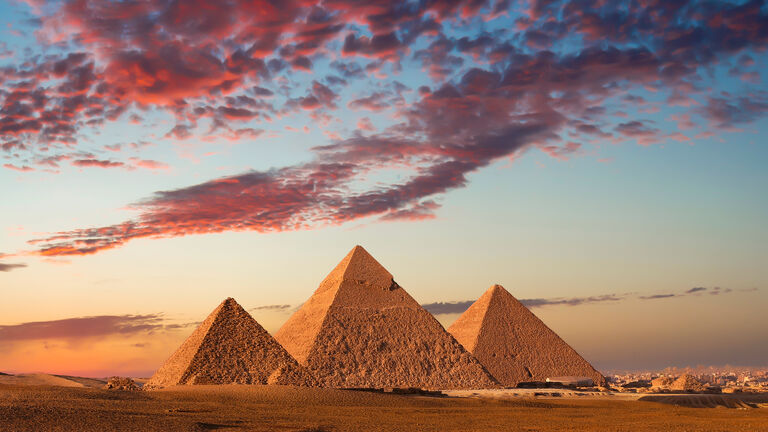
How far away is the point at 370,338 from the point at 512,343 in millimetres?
18746

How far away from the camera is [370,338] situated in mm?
60562

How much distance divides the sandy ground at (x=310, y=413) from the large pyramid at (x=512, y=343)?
25468 mm

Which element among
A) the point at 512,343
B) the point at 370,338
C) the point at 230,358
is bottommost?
the point at 230,358

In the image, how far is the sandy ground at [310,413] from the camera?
2472cm

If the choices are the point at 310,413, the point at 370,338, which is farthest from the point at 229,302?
the point at 310,413

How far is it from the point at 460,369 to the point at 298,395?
995 inches

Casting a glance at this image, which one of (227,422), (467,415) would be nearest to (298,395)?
(467,415)

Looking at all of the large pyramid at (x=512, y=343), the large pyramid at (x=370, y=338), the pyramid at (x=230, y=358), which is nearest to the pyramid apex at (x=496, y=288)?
the large pyramid at (x=512, y=343)

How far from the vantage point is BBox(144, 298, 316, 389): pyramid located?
4659cm

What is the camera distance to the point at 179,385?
4484 centimetres

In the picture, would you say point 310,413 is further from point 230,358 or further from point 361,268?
point 361,268

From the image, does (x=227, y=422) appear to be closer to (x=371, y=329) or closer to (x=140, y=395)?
(x=140, y=395)

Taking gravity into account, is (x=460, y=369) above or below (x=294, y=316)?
below

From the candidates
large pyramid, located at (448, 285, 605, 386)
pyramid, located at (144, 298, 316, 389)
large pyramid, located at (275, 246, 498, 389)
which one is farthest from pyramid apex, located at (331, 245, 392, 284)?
pyramid, located at (144, 298, 316, 389)
